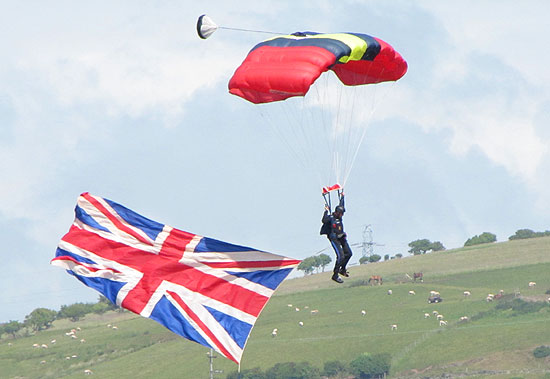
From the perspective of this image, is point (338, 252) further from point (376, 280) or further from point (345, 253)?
point (376, 280)

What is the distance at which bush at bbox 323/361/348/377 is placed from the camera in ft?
456

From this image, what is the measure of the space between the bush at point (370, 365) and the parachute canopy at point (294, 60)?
102901 mm

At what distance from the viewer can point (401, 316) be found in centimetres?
16062

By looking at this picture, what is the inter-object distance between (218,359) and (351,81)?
112m

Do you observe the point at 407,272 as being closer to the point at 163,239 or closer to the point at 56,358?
the point at 56,358

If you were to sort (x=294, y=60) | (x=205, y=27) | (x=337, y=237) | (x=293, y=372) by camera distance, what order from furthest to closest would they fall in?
1. (x=293, y=372)
2. (x=337, y=237)
3. (x=294, y=60)
4. (x=205, y=27)

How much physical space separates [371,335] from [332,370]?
1554 cm

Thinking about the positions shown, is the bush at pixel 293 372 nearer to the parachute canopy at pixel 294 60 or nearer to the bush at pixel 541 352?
the bush at pixel 541 352

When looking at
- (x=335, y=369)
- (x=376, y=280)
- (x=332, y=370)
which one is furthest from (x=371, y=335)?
(x=376, y=280)

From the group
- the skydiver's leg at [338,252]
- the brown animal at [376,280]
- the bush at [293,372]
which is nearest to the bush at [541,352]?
the bush at [293,372]

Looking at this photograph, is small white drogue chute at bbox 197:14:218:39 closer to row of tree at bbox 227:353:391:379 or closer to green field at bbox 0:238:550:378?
green field at bbox 0:238:550:378

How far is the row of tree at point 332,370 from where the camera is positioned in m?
137

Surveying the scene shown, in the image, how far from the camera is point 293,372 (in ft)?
456

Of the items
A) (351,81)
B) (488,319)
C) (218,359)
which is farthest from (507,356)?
(351,81)
